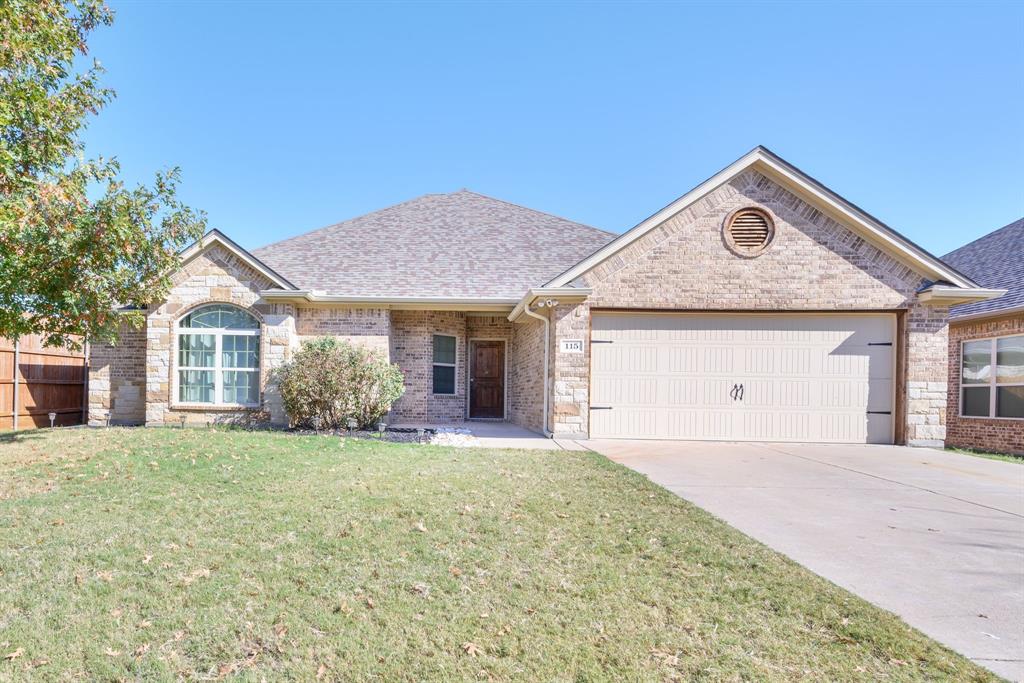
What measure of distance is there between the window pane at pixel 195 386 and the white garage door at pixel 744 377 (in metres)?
8.48

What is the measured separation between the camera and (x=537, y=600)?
11.5ft

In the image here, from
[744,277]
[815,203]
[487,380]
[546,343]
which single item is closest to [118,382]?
[487,380]

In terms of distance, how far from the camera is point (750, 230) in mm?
10891

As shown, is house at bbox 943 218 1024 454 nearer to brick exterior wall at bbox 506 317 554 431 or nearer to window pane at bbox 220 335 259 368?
brick exterior wall at bbox 506 317 554 431

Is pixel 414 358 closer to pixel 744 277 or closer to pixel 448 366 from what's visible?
pixel 448 366

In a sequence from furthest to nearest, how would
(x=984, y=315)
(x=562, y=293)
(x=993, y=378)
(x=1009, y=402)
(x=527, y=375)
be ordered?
1. (x=527, y=375)
2. (x=993, y=378)
3. (x=984, y=315)
4. (x=1009, y=402)
5. (x=562, y=293)

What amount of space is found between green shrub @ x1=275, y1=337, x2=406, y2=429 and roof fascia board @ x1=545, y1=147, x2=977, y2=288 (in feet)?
14.0

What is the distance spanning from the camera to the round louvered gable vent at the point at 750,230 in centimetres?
1088

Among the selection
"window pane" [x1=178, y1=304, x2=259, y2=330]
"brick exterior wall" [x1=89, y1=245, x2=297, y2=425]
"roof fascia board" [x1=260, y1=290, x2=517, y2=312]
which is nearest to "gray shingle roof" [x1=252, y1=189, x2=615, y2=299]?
"roof fascia board" [x1=260, y1=290, x2=517, y2=312]

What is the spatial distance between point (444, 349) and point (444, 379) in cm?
80

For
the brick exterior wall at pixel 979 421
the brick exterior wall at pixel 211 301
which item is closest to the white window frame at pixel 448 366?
the brick exterior wall at pixel 211 301

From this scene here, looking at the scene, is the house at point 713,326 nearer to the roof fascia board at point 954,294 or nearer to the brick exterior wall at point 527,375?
the roof fascia board at point 954,294

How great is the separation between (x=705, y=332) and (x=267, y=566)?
9400 millimetres

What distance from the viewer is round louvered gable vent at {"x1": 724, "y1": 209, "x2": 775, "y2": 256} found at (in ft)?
35.7
